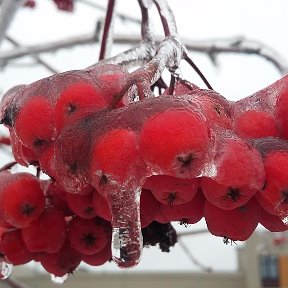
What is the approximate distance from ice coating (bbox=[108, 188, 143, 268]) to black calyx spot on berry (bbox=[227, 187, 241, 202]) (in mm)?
69

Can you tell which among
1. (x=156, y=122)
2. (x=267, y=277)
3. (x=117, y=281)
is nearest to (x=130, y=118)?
(x=156, y=122)

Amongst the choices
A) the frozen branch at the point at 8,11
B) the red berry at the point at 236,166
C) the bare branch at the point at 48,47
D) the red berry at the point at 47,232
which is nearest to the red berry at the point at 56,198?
the red berry at the point at 47,232

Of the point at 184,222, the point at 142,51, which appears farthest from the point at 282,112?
the point at 142,51

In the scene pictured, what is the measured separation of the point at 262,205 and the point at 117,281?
12013 millimetres

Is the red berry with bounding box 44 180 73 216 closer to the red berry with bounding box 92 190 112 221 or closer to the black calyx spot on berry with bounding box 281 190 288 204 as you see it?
the red berry with bounding box 92 190 112 221

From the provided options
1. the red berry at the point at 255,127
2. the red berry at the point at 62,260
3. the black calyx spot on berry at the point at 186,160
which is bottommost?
the red berry at the point at 62,260

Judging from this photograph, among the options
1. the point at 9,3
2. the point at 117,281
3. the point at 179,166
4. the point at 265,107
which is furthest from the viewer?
the point at 117,281

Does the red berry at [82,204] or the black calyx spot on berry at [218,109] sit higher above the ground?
the black calyx spot on berry at [218,109]

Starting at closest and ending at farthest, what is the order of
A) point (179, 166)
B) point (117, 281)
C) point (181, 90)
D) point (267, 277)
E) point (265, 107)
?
point (179, 166) → point (265, 107) → point (181, 90) → point (267, 277) → point (117, 281)

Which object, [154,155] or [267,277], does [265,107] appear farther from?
[267,277]

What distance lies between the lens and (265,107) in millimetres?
520

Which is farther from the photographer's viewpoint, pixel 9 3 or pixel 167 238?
pixel 9 3

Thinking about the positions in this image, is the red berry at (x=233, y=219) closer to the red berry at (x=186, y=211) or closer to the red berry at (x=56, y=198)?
the red berry at (x=186, y=211)

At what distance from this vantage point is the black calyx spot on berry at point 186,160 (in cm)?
40
